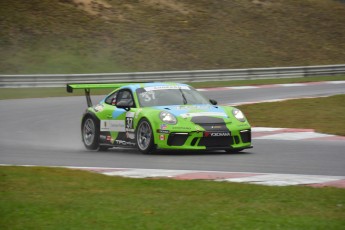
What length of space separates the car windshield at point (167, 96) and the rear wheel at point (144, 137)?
0.51m

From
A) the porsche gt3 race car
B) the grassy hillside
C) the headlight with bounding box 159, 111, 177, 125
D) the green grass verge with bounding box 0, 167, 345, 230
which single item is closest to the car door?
the porsche gt3 race car

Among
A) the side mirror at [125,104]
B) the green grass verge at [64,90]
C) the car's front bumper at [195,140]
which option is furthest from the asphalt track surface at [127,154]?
the green grass verge at [64,90]

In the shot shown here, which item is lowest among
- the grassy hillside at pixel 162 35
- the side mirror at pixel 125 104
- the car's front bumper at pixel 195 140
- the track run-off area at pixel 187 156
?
the track run-off area at pixel 187 156

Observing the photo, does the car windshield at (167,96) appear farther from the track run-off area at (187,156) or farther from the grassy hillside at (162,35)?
the grassy hillside at (162,35)

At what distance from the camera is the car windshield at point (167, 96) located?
44.7ft

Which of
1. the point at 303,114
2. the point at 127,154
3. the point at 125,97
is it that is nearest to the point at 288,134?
the point at 125,97

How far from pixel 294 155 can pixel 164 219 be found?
583 cm

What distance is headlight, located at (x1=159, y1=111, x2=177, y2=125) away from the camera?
1282cm

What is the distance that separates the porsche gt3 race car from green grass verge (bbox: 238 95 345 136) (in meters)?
2.99

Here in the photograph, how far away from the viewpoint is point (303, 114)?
757 inches

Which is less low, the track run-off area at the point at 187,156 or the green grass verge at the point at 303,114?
the green grass verge at the point at 303,114

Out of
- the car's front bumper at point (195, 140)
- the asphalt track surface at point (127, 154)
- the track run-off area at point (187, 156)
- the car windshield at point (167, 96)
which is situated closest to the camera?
the track run-off area at point (187, 156)

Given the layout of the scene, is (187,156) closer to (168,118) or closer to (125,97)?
(168,118)

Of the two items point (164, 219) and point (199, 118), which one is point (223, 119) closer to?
point (199, 118)
